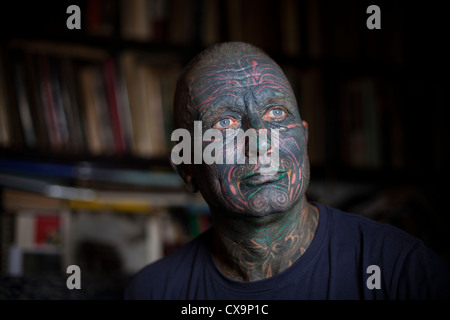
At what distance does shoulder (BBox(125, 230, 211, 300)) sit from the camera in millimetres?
1350

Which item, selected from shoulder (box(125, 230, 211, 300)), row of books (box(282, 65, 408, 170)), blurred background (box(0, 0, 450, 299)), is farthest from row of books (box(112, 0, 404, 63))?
shoulder (box(125, 230, 211, 300))

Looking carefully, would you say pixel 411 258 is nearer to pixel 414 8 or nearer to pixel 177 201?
pixel 177 201

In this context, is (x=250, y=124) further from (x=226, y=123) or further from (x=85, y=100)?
(x=85, y=100)

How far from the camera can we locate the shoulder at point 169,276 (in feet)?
4.43

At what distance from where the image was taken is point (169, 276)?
137 centimetres

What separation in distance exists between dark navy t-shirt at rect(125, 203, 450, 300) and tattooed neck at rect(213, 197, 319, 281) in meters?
0.03

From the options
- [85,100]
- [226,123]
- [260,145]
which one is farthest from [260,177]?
[85,100]

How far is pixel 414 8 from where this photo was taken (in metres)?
2.31

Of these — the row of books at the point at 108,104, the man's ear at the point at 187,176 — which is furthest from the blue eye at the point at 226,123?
the row of books at the point at 108,104

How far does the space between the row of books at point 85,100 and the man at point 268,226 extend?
75cm

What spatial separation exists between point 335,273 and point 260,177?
0.29m

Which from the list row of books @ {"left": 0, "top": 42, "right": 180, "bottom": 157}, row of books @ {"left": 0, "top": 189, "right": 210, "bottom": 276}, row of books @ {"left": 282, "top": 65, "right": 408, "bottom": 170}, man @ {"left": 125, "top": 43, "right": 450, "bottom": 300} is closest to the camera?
man @ {"left": 125, "top": 43, "right": 450, "bottom": 300}

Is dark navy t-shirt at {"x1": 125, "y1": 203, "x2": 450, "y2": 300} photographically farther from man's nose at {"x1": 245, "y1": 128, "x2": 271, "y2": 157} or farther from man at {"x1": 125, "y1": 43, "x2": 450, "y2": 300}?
man's nose at {"x1": 245, "y1": 128, "x2": 271, "y2": 157}
